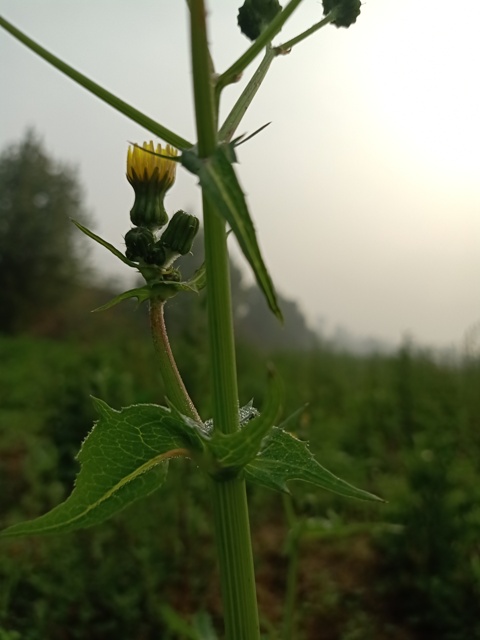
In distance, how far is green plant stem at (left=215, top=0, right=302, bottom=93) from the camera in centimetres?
48

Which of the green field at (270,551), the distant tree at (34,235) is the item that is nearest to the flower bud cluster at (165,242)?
the green field at (270,551)

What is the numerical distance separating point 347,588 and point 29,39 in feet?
6.12

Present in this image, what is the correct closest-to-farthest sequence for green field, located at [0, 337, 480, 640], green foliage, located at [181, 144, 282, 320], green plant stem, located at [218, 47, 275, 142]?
green foliage, located at [181, 144, 282, 320], green plant stem, located at [218, 47, 275, 142], green field, located at [0, 337, 480, 640]

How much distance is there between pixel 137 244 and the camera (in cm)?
59

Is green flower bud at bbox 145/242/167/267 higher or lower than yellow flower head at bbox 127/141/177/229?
lower

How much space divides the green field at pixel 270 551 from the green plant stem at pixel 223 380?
60 cm

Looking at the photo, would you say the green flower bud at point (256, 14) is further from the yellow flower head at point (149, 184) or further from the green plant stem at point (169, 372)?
the green plant stem at point (169, 372)

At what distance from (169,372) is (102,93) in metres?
0.22

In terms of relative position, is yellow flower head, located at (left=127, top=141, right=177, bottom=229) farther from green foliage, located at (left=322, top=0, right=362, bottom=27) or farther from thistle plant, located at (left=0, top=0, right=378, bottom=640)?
green foliage, located at (left=322, top=0, right=362, bottom=27)

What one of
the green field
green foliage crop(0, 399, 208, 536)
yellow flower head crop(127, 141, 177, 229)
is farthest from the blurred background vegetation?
green foliage crop(0, 399, 208, 536)

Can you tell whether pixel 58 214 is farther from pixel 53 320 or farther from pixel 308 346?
pixel 308 346

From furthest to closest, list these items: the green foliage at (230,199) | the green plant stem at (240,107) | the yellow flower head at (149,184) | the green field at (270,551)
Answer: the green field at (270,551), the yellow flower head at (149,184), the green plant stem at (240,107), the green foliage at (230,199)

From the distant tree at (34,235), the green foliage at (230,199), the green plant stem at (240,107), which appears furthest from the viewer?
the distant tree at (34,235)

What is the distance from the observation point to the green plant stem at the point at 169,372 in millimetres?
537
